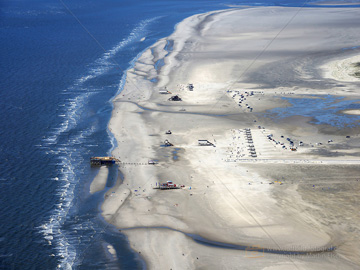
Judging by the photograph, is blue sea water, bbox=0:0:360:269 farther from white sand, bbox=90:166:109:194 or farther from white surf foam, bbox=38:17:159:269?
white sand, bbox=90:166:109:194

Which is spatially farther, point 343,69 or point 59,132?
Answer: point 343,69

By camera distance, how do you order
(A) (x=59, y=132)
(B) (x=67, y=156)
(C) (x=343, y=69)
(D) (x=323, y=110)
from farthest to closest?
1. (C) (x=343, y=69)
2. (D) (x=323, y=110)
3. (A) (x=59, y=132)
4. (B) (x=67, y=156)

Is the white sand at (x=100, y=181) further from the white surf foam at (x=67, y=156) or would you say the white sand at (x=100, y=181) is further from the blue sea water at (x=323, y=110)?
the blue sea water at (x=323, y=110)

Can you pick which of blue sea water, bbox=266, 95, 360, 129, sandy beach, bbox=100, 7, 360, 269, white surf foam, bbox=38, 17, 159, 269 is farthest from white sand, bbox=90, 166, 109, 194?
blue sea water, bbox=266, 95, 360, 129

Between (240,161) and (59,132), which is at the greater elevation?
(59,132)

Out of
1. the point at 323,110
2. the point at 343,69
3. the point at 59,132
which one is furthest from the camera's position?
the point at 343,69

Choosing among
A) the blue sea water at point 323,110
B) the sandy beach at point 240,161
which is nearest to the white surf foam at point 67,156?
the sandy beach at point 240,161

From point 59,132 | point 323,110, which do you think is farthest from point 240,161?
point 59,132

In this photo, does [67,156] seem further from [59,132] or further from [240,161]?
[240,161]
